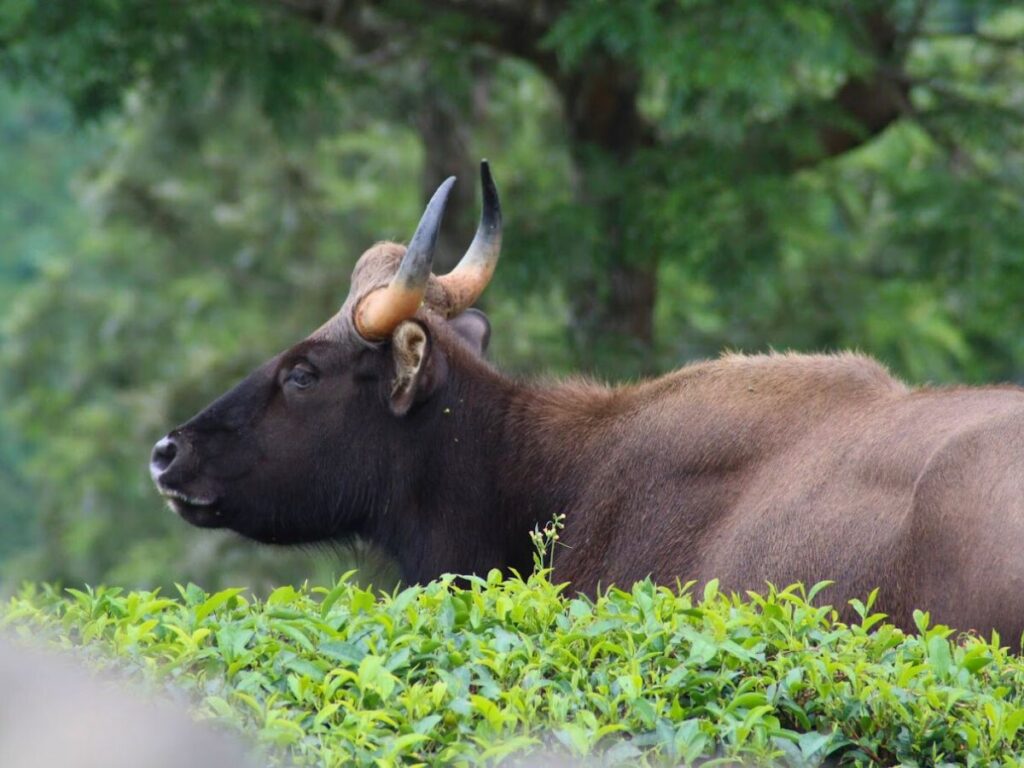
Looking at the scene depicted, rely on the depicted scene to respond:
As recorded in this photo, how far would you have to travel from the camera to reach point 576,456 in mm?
7234

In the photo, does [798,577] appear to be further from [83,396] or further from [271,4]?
[83,396]

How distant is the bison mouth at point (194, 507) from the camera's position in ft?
24.5

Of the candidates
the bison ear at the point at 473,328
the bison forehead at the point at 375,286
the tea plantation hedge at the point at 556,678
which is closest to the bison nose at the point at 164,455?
the bison forehead at the point at 375,286

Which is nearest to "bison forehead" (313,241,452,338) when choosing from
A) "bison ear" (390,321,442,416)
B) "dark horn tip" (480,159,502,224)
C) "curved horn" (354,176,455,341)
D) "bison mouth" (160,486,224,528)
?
"curved horn" (354,176,455,341)

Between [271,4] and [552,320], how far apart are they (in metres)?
6.14

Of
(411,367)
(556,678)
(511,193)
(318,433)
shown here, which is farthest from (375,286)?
(511,193)

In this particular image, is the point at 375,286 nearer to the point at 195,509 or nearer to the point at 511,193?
the point at 195,509

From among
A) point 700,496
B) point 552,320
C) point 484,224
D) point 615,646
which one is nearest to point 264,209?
point 552,320

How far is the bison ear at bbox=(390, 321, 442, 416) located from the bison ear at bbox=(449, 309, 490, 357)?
0.61 m

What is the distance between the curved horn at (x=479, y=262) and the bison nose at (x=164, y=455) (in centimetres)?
153

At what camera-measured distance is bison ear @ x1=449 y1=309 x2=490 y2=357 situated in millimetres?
8023

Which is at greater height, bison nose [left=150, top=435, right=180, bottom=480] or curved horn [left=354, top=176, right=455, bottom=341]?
curved horn [left=354, top=176, right=455, bottom=341]

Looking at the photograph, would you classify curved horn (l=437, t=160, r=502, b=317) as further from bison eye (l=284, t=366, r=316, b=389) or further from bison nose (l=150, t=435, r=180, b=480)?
bison nose (l=150, t=435, r=180, b=480)

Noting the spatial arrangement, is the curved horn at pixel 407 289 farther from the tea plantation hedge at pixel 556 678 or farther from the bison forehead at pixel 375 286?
the tea plantation hedge at pixel 556 678
